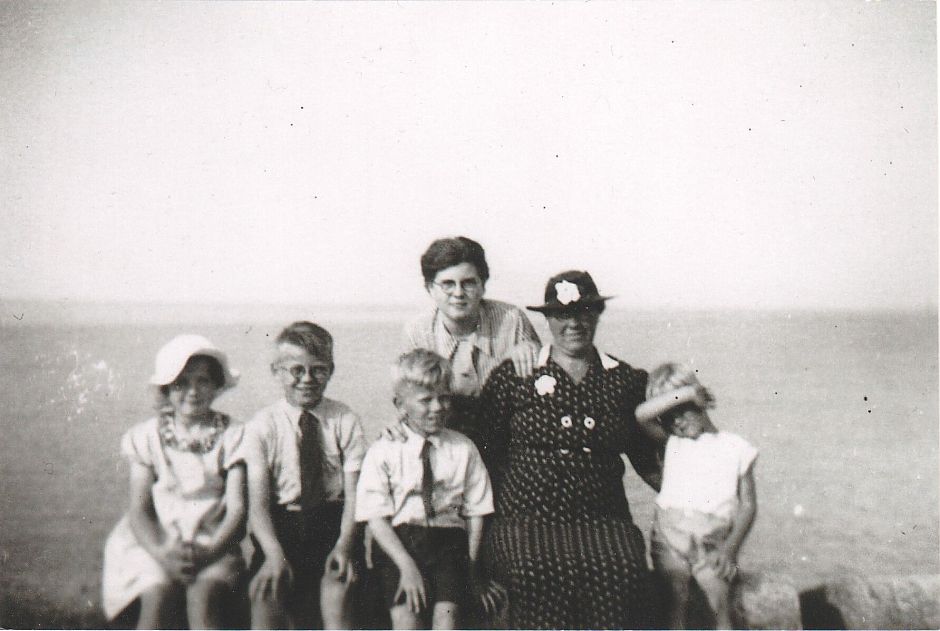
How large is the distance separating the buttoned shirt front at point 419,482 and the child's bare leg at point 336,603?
0.75 ft

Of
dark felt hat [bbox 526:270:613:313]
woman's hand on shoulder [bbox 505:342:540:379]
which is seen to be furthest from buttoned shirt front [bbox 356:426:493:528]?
dark felt hat [bbox 526:270:613:313]

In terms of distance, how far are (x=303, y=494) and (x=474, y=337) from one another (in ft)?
2.91

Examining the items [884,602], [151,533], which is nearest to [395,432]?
[151,533]

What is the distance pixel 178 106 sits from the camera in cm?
354

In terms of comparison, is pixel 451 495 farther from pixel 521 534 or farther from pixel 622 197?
pixel 622 197

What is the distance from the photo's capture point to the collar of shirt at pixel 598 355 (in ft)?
9.46

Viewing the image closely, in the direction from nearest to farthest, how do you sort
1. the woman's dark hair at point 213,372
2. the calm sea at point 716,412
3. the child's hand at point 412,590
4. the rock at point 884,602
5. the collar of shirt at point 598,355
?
the child's hand at point 412,590 < the woman's dark hair at point 213,372 < the collar of shirt at point 598,355 < the rock at point 884,602 < the calm sea at point 716,412

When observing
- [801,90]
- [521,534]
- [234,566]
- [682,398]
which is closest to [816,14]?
[801,90]

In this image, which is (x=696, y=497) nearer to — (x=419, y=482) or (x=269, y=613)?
(x=419, y=482)

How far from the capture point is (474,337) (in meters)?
3.10

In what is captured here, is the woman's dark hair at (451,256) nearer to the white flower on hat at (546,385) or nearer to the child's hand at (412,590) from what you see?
the white flower on hat at (546,385)

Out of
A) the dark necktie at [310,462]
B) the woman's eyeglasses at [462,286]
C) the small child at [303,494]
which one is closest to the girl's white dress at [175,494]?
the small child at [303,494]

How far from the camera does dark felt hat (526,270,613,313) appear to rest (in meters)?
2.77

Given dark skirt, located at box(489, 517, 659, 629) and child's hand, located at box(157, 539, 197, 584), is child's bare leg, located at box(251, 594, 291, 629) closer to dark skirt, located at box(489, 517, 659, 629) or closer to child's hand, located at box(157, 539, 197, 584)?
child's hand, located at box(157, 539, 197, 584)
